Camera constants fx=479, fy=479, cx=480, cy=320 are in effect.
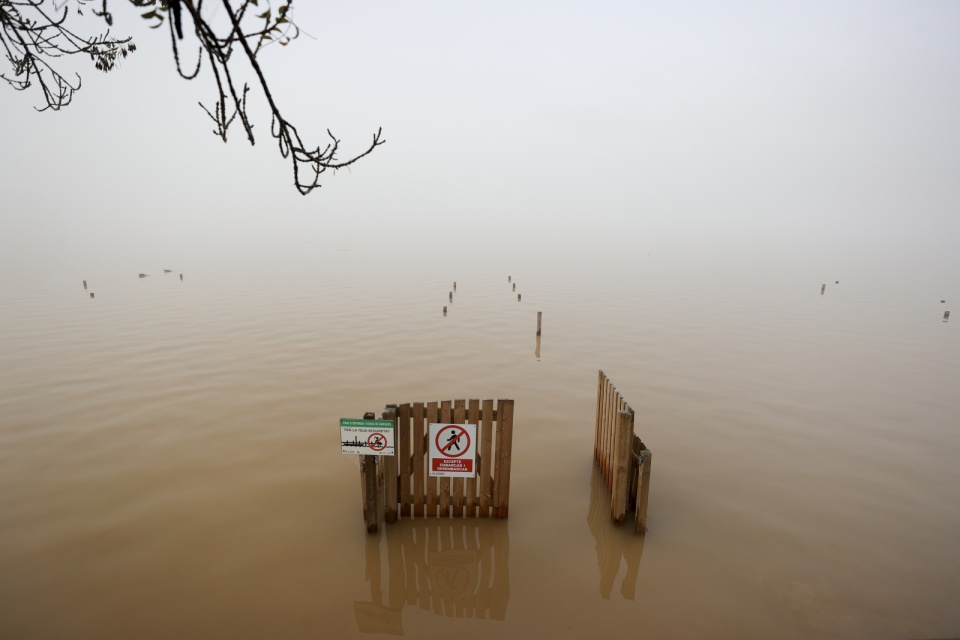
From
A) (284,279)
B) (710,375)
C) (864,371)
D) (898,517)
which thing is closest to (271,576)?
(898,517)

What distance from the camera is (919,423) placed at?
33.5 ft

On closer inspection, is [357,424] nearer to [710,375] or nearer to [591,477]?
[591,477]

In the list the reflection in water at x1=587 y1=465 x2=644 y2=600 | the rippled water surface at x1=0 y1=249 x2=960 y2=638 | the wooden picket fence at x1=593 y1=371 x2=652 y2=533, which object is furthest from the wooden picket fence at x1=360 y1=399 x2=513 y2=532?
the wooden picket fence at x1=593 y1=371 x2=652 y2=533

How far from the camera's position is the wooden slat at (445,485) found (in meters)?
5.64

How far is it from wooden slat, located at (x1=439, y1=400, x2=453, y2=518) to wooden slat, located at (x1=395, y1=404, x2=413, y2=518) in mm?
409

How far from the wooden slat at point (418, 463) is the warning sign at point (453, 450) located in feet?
0.50

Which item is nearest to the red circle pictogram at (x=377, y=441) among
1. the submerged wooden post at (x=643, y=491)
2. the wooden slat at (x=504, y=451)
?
the wooden slat at (x=504, y=451)

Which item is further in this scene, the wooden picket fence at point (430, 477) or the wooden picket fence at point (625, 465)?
the wooden picket fence at point (625, 465)

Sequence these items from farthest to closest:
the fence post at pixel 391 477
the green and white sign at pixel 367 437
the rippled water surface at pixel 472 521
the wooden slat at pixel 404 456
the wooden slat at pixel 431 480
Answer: the wooden slat at pixel 404 456
the wooden slat at pixel 431 480
the fence post at pixel 391 477
the green and white sign at pixel 367 437
the rippled water surface at pixel 472 521

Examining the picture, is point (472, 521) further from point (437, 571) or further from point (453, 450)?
point (453, 450)

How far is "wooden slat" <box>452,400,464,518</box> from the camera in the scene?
5.66m

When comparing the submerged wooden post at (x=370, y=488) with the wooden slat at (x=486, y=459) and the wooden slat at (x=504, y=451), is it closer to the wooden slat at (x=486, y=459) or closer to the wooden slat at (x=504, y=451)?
the wooden slat at (x=486, y=459)

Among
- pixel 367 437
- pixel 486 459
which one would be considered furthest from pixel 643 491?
pixel 367 437

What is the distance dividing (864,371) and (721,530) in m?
11.4
